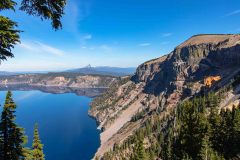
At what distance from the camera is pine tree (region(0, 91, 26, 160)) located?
2645 centimetres

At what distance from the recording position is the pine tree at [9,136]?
26.5 meters

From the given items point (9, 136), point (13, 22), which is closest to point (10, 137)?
point (9, 136)

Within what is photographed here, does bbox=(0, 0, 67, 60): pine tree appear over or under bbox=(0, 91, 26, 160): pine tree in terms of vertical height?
over

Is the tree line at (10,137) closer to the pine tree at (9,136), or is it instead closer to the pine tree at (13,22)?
the pine tree at (9,136)

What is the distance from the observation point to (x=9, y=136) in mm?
27719

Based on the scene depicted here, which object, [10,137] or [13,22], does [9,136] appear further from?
[13,22]

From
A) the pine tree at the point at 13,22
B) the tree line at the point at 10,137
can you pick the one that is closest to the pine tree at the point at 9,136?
the tree line at the point at 10,137

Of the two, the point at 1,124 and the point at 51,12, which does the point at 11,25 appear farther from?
the point at 1,124

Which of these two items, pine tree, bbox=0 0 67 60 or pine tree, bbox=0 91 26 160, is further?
pine tree, bbox=0 91 26 160

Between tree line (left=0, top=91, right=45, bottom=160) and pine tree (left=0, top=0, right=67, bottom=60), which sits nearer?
pine tree (left=0, top=0, right=67, bottom=60)

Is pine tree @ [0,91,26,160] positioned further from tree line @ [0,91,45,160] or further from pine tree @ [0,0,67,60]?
pine tree @ [0,0,67,60]

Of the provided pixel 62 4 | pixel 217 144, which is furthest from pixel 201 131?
pixel 62 4

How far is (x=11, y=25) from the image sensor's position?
13227mm

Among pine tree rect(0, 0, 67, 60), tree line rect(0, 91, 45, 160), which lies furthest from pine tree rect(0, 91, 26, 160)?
pine tree rect(0, 0, 67, 60)
